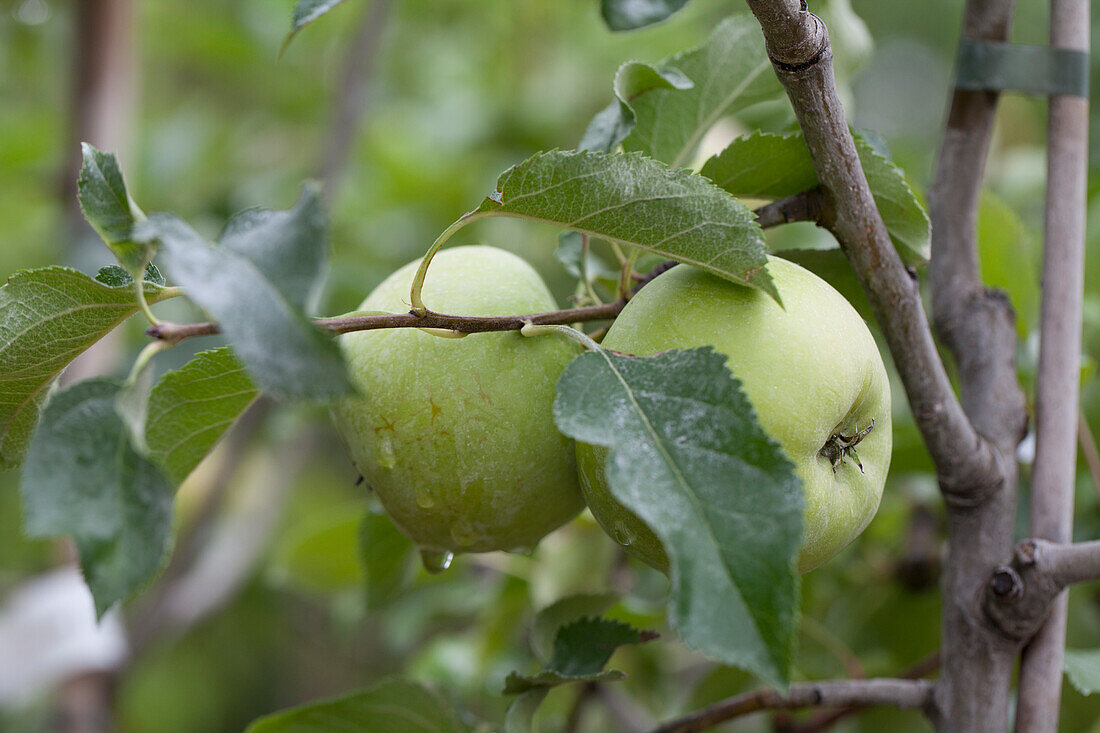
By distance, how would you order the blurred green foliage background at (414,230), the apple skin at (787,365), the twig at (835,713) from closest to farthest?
1. the apple skin at (787,365)
2. the twig at (835,713)
3. the blurred green foliage background at (414,230)

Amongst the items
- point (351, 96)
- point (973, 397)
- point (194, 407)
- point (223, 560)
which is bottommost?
point (223, 560)

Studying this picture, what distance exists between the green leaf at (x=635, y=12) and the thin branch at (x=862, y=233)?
0.39 ft

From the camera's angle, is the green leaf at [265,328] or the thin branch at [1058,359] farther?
the thin branch at [1058,359]

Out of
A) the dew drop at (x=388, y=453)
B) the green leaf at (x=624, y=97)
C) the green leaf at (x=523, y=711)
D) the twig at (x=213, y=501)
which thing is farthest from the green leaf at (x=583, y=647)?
the twig at (x=213, y=501)

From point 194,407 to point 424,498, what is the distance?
0.35 feet

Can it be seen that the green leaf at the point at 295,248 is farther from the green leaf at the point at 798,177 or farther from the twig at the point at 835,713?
the twig at the point at 835,713

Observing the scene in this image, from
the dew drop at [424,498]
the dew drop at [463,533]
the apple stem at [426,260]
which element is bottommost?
the dew drop at [463,533]

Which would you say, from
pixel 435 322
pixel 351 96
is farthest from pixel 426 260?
pixel 351 96

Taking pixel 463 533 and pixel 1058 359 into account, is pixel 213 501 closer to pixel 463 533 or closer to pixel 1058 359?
pixel 463 533

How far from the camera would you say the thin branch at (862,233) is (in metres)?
0.33

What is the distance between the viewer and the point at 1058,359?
484 mm

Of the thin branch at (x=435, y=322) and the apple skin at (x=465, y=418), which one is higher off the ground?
the thin branch at (x=435, y=322)

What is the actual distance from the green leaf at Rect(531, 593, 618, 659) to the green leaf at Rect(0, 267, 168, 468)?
30 centimetres

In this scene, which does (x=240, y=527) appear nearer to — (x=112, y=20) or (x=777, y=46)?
(x=112, y=20)
